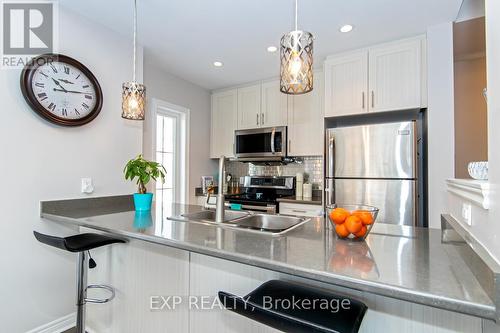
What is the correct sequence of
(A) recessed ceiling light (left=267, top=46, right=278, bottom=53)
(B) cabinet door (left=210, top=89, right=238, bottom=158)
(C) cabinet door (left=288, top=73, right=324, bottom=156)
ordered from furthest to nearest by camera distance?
(B) cabinet door (left=210, top=89, right=238, bottom=158), (C) cabinet door (left=288, top=73, right=324, bottom=156), (A) recessed ceiling light (left=267, top=46, right=278, bottom=53)

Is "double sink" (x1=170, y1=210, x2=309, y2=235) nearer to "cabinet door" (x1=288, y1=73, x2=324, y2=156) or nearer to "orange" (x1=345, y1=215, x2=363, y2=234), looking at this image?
"orange" (x1=345, y1=215, x2=363, y2=234)

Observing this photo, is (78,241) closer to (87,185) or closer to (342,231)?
(87,185)

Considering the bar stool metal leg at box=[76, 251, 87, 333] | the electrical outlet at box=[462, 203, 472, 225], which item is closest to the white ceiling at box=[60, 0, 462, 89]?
the electrical outlet at box=[462, 203, 472, 225]

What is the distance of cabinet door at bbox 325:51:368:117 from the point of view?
2.76 m

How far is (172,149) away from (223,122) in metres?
0.91

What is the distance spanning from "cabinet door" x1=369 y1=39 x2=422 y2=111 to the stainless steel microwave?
119cm

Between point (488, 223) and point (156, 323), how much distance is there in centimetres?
163

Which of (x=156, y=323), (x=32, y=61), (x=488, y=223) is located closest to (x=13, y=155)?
(x=32, y=61)

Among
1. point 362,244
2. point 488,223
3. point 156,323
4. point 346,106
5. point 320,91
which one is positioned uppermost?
point 320,91

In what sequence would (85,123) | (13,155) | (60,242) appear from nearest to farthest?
1. (60,242)
2. (13,155)
3. (85,123)

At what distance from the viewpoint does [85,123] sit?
2.17 metres

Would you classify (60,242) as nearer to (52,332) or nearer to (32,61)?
(52,332)

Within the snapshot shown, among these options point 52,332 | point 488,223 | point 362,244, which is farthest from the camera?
point 52,332

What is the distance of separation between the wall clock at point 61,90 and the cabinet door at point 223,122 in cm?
199
